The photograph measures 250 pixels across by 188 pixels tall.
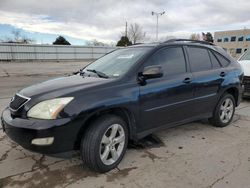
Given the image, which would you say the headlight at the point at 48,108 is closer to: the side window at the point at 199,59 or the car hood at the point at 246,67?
the side window at the point at 199,59

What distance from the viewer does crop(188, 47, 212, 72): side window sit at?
4.23m

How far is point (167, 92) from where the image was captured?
12.0 feet

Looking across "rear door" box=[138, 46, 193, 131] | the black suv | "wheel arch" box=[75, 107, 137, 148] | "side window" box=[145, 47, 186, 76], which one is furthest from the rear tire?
"wheel arch" box=[75, 107, 137, 148]

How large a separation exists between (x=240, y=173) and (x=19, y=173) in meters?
2.79

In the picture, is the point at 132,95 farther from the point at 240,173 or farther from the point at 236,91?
the point at 236,91

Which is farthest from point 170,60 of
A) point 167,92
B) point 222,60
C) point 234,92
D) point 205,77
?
point 234,92

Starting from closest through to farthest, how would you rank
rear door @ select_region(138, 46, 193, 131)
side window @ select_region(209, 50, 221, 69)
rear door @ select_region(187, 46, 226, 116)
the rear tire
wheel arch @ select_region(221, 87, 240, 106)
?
rear door @ select_region(138, 46, 193, 131) < rear door @ select_region(187, 46, 226, 116) < side window @ select_region(209, 50, 221, 69) < the rear tire < wheel arch @ select_region(221, 87, 240, 106)

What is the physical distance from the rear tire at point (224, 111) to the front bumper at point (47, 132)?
10.0 ft

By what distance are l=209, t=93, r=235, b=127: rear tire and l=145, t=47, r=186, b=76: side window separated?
1333 millimetres

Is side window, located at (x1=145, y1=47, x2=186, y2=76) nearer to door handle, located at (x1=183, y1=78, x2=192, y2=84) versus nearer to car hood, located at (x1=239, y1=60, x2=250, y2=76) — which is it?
door handle, located at (x1=183, y1=78, x2=192, y2=84)

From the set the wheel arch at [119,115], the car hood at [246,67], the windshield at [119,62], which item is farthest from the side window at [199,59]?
the car hood at [246,67]

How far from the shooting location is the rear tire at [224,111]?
4.78 meters

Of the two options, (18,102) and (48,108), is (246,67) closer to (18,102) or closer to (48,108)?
(48,108)

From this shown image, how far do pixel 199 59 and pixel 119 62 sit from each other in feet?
5.03
